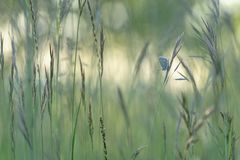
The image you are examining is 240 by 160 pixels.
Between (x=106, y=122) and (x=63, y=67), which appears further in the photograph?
(x=63, y=67)

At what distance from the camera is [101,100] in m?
1.45

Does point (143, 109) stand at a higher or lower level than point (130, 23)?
lower

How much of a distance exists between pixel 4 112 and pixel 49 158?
526 mm

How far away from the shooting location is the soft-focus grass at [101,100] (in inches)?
51.0

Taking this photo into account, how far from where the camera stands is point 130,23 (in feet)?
8.02

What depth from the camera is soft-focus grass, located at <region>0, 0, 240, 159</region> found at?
130 cm

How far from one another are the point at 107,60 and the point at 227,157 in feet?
3.78

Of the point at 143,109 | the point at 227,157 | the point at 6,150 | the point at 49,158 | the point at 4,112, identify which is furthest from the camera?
the point at 143,109

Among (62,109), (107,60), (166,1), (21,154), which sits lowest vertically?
(21,154)

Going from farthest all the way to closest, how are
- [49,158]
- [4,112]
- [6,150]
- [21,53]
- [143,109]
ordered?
[143,109] → [21,53] → [4,112] → [6,150] → [49,158]

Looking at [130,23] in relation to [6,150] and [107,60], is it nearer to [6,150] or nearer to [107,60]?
[107,60]

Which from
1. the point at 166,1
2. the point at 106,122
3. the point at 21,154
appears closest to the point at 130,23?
the point at 106,122

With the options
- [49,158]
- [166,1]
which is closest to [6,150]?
[49,158]

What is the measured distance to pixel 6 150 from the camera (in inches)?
71.8
